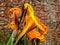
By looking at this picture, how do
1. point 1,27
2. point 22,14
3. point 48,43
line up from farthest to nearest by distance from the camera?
point 48,43, point 1,27, point 22,14

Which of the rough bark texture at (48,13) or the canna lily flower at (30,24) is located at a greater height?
the canna lily flower at (30,24)

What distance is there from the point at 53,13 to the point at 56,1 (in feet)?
0.50

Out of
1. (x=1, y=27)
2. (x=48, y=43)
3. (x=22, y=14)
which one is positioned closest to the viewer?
(x=22, y=14)

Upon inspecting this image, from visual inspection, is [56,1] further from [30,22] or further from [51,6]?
[30,22]

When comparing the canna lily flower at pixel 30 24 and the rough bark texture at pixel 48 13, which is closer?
the canna lily flower at pixel 30 24

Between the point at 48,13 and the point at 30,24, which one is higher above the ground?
the point at 30,24

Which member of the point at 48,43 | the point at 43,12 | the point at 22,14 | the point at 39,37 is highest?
the point at 22,14

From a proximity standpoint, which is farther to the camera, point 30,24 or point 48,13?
point 48,13

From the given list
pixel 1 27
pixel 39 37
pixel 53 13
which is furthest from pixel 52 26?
pixel 39 37

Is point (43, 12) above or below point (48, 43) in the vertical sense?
above

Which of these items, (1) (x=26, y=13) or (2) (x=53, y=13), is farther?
(2) (x=53, y=13)

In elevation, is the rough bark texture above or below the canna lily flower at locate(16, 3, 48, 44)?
below

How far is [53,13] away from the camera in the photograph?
2.67 m

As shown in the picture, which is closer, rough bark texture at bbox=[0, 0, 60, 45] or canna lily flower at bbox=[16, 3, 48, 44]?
canna lily flower at bbox=[16, 3, 48, 44]
